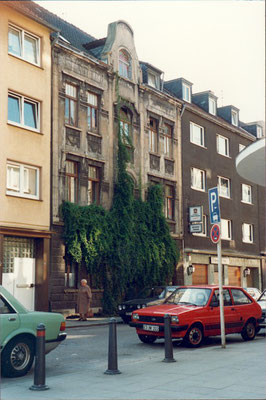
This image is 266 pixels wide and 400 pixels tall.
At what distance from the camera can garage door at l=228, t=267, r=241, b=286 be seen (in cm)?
3723

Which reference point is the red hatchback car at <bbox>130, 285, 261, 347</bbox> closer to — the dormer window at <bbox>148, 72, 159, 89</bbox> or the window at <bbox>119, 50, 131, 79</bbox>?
the window at <bbox>119, 50, 131, 79</bbox>

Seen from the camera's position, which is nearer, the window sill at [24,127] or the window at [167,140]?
the window sill at [24,127]

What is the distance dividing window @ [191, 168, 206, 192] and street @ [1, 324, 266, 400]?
67.9 feet

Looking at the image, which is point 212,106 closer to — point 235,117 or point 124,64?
point 235,117

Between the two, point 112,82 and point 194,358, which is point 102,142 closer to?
point 112,82

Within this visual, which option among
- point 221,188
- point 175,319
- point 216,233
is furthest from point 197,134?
point 175,319

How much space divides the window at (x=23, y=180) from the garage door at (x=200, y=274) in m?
13.2

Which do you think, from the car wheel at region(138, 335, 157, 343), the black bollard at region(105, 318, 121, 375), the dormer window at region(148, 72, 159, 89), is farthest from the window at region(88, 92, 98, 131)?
the black bollard at region(105, 318, 121, 375)

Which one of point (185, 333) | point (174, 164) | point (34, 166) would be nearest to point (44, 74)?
point (34, 166)

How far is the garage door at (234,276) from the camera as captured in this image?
37231mm

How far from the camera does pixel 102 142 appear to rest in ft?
87.6

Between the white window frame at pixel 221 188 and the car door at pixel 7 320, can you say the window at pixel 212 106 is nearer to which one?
the white window frame at pixel 221 188

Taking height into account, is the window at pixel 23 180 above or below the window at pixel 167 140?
below

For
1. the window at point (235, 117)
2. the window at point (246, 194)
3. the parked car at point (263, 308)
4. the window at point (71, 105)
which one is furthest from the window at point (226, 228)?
the parked car at point (263, 308)
